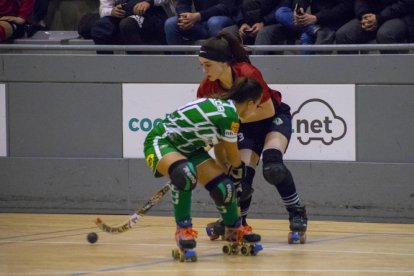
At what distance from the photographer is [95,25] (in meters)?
11.3

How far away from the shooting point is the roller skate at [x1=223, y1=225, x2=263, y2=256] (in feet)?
25.9

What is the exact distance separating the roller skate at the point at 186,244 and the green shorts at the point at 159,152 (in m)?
0.48

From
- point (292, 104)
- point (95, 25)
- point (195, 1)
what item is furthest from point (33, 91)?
point (292, 104)

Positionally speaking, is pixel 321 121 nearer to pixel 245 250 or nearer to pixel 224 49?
pixel 224 49

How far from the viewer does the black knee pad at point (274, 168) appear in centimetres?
835

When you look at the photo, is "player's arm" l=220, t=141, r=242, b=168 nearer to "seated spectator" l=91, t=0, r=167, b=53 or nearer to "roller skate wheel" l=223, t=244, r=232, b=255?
"roller skate wheel" l=223, t=244, r=232, b=255

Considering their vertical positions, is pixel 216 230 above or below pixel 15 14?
below

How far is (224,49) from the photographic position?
8070 millimetres

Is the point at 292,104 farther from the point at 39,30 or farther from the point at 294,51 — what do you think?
the point at 39,30

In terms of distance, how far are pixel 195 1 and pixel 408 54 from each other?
8.37 feet

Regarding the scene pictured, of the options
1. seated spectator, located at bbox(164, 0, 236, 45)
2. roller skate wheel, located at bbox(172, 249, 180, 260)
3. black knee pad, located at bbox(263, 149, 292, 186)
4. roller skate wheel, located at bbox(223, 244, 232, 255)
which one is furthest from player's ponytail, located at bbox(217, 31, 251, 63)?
seated spectator, located at bbox(164, 0, 236, 45)

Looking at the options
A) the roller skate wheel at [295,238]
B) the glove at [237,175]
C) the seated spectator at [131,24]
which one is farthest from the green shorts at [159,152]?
the seated spectator at [131,24]

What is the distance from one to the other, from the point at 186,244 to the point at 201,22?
13.5ft

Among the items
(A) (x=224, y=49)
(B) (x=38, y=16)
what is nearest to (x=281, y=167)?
(A) (x=224, y=49)
